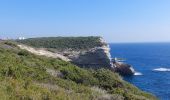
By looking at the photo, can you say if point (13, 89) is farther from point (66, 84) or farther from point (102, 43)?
point (102, 43)

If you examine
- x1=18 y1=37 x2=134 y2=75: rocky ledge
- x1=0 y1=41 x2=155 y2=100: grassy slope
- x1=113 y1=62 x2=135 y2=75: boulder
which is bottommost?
x1=113 y1=62 x2=135 y2=75: boulder

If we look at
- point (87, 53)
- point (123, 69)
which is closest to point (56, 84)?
point (87, 53)

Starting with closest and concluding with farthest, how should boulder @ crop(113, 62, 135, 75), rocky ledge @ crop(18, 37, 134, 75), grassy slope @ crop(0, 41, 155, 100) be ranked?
1. grassy slope @ crop(0, 41, 155, 100)
2. rocky ledge @ crop(18, 37, 134, 75)
3. boulder @ crop(113, 62, 135, 75)

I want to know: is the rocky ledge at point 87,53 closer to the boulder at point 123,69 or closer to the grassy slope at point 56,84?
the boulder at point 123,69

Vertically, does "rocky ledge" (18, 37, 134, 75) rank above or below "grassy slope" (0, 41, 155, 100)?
below

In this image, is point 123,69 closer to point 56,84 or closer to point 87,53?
point 87,53

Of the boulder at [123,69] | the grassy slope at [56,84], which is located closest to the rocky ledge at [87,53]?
the boulder at [123,69]

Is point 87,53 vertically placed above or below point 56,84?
below

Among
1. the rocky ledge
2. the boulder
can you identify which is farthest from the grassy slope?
the boulder

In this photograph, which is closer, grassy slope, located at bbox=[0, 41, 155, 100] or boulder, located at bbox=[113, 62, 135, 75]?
grassy slope, located at bbox=[0, 41, 155, 100]

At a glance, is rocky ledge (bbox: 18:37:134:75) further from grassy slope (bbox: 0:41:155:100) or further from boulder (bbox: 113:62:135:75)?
grassy slope (bbox: 0:41:155:100)
